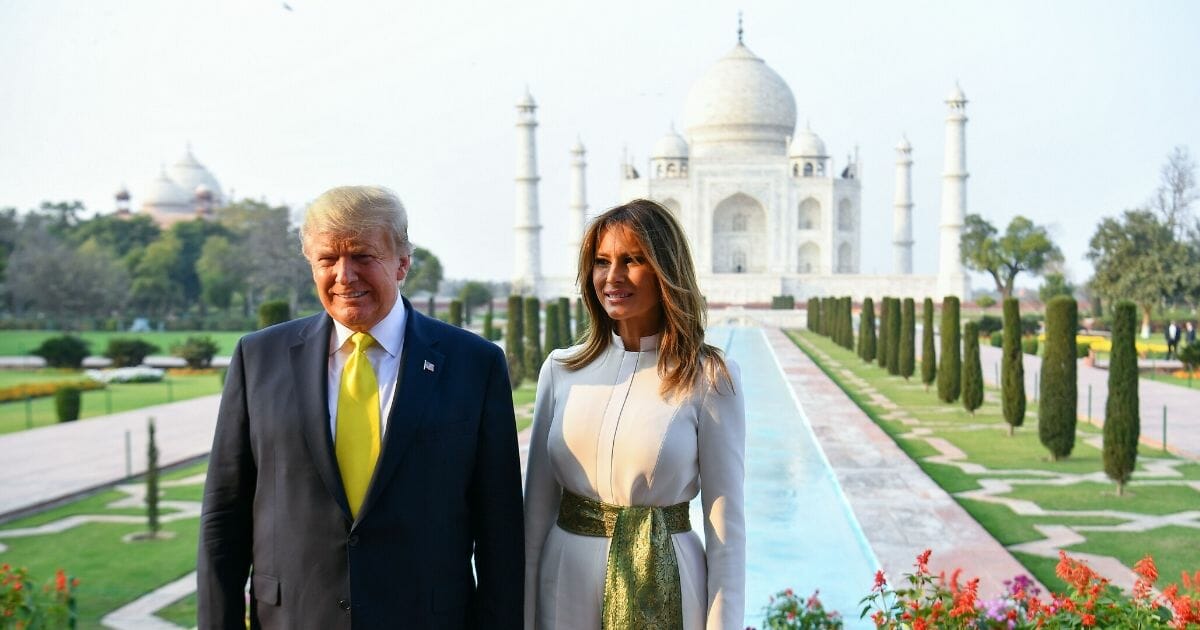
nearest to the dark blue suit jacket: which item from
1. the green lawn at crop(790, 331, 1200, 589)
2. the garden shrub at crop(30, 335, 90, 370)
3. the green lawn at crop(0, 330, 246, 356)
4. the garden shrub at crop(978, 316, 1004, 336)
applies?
the green lawn at crop(790, 331, 1200, 589)

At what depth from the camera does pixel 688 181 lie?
36.1m

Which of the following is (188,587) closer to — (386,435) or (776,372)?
(386,435)

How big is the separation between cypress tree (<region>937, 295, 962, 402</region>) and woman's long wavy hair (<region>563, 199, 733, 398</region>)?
8.84 meters

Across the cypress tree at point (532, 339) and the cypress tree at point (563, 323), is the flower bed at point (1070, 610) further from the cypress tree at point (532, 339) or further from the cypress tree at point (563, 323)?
the cypress tree at point (563, 323)

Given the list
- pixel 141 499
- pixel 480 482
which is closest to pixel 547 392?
pixel 480 482

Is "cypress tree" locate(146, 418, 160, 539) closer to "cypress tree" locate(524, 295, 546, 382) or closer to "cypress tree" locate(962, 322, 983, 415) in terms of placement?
"cypress tree" locate(962, 322, 983, 415)

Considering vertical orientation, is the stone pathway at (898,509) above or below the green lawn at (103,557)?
above

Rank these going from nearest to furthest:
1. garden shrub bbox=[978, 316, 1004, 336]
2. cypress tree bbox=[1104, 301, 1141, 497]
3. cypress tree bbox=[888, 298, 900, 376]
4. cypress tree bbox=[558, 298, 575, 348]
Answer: cypress tree bbox=[1104, 301, 1141, 497], cypress tree bbox=[888, 298, 900, 376], cypress tree bbox=[558, 298, 575, 348], garden shrub bbox=[978, 316, 1004, 336]

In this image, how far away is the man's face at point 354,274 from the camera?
1.64 meters

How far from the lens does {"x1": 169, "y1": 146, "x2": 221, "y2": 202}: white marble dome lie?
145ft

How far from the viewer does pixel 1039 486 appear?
20.2 feet

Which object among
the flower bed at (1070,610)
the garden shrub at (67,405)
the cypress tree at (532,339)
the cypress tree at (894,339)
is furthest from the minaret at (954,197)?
the flower bed at (1070,610)

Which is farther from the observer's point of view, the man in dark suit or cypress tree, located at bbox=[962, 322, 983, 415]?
cypress tree, located at bbox=[962, 322, 983, 415]

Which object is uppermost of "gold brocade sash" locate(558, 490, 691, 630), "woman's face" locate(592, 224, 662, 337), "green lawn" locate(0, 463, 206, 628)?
"woman's face" locate(592, 224, 662, 337)
